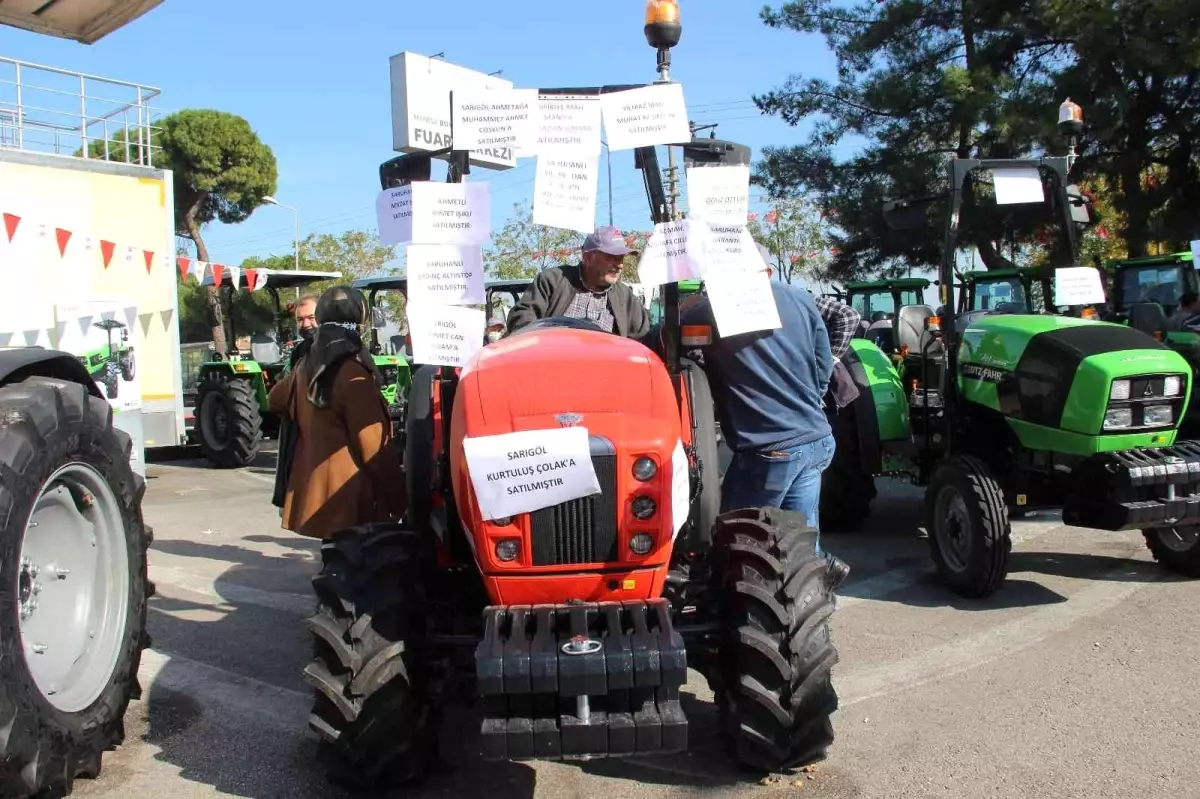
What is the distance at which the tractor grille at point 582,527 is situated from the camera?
10.0 feet

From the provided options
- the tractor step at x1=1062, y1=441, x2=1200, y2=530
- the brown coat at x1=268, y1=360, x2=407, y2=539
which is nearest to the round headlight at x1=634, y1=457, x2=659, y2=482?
the brown coat at x1=268, y1=360, x2=407, y2=539

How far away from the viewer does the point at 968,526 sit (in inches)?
227

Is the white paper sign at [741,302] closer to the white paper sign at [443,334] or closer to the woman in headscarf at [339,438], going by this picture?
the white paper sign at [443,334]

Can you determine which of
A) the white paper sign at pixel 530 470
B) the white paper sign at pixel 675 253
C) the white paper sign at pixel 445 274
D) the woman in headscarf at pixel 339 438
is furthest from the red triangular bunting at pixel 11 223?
the white paper sign at pixel 530 470

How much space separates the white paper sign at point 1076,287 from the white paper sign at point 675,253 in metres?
3.24

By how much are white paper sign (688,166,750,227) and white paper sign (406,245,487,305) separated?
85 centimetres

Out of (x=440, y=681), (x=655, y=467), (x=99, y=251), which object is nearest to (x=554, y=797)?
(x=440, y=681)

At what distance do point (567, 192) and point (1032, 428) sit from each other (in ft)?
11.2

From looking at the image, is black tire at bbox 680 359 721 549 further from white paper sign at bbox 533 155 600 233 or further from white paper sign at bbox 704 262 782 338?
white paper sign at bbox 533 155 600 233

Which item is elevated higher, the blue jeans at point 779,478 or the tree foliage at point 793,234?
the tree foliage at point 793,234

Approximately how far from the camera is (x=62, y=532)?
3.35 m

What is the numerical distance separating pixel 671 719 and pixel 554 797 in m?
0.81

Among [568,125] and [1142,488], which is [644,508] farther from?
[1142,488]

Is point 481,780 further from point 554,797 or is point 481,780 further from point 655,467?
point 655,467
